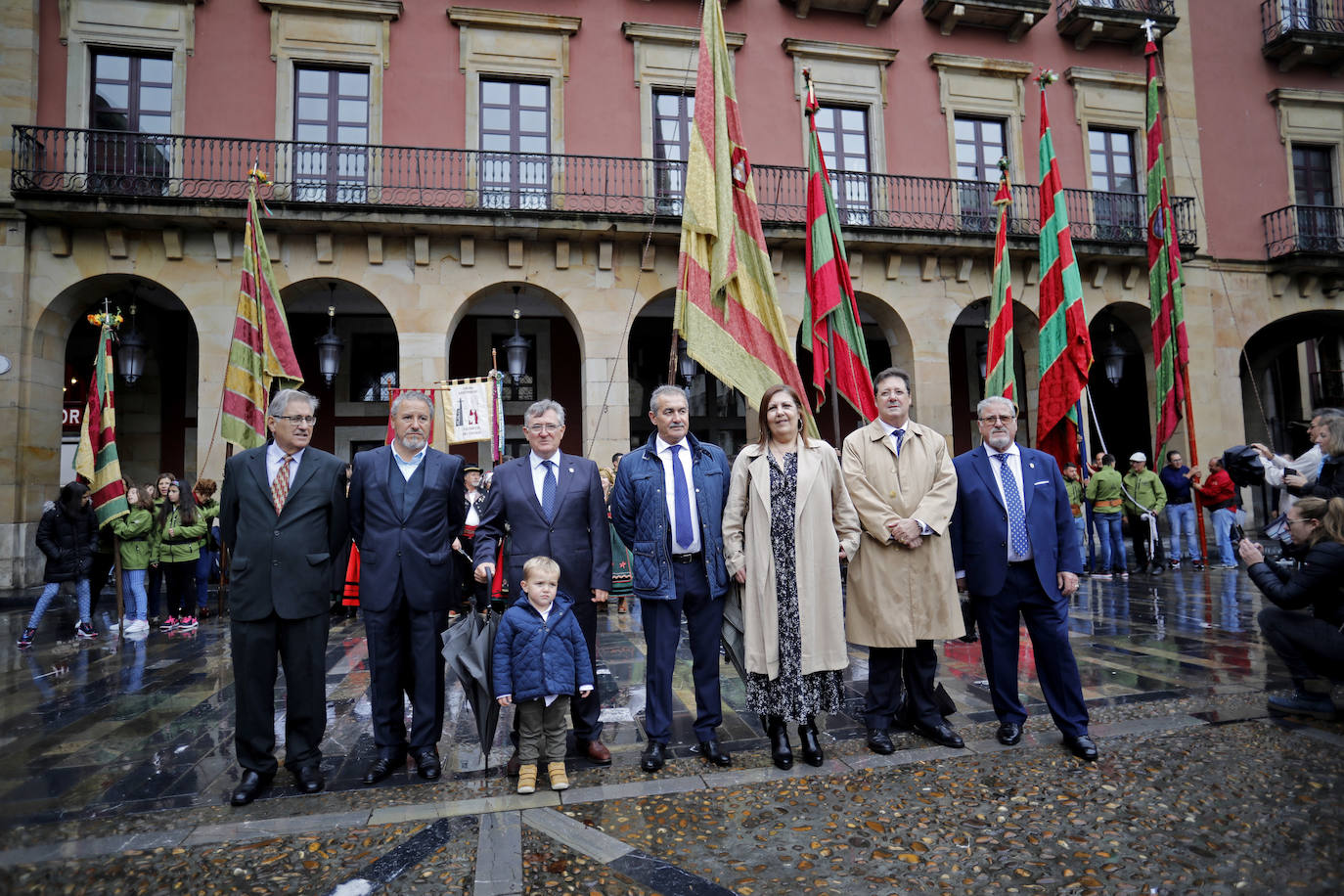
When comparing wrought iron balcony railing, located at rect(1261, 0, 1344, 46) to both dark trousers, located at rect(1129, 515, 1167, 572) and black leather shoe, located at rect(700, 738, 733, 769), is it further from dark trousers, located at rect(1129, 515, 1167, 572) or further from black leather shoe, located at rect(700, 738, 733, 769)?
black leather shoe, located at rect(700, 738, 733, 769)

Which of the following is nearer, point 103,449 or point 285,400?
point 285,400

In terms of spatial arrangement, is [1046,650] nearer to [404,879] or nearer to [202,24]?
[404,879]

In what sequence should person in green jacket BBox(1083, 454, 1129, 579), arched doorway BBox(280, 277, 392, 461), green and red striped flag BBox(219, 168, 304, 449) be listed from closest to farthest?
green and red striped flag BBox(219, 168, 304, 449) < person in green jacket BBox(1083, 454, 1129, 579) < arched doorway BBox(280, 277, 392, 461)

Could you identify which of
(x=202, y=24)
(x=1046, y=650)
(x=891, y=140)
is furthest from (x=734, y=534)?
(x=202, y=24)

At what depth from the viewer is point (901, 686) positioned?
3.91 m

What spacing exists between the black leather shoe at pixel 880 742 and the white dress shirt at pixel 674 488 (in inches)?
52.3

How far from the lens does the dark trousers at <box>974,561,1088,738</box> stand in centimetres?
368

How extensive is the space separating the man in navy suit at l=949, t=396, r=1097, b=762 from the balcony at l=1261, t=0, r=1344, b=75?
18.2 m

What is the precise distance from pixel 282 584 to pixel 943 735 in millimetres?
3463

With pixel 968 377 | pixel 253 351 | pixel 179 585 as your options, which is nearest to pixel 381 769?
pixel 179 585

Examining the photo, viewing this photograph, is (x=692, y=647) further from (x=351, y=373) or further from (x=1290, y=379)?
(x=1290, y=379)

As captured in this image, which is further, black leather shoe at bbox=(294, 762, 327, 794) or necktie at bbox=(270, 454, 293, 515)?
necktie at bbox=(270, 454, 293, 515)

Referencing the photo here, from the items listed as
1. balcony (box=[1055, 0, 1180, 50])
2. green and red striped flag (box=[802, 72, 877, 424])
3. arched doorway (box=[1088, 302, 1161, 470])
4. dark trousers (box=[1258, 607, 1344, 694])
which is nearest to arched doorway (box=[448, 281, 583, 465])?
green and red striped flag (box=[802, 72, 877, 424])

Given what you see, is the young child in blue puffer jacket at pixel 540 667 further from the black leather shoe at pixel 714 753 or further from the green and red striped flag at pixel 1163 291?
the green and red striped flag at pixel 1163 291
